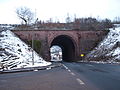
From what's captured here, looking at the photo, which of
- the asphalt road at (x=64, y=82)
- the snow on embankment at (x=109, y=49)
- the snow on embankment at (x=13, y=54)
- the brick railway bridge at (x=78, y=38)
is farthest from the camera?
the brick railway bridge at (x=78, y=38)

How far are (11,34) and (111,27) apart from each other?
27962 mm

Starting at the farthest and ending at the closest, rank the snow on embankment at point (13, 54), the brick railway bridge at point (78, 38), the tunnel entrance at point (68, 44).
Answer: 1. the tunnel entrance at point (68, 44)
2. the brick railway bridge at point (78, 38)
3. the snow on embankment at point (13, 54)

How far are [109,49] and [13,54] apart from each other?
Result: 2075 centimetres

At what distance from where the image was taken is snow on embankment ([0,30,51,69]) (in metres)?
28.1

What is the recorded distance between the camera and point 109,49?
42281mm

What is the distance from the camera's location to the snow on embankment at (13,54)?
92.2 feet

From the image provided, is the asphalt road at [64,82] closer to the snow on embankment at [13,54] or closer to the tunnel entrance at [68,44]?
the snow on embankment at [13,54]

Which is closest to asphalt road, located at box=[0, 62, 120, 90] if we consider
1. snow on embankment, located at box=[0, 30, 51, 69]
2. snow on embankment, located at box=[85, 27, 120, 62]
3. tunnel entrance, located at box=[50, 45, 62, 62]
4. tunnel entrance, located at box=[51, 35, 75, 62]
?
snow on embankment, located at box=[0, 30, 51, 69]

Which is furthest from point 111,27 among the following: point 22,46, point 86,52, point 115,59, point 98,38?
point 22,46

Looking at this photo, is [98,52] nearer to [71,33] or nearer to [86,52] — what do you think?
[86,52]

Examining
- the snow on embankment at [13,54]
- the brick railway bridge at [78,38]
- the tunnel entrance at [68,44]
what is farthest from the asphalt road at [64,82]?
the tunnel entrance at [68,44]

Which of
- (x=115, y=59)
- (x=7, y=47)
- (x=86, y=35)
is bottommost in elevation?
(x=115, y=59)

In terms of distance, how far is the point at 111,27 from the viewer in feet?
182

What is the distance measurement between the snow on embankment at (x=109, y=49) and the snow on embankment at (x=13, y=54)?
38.6 ft
